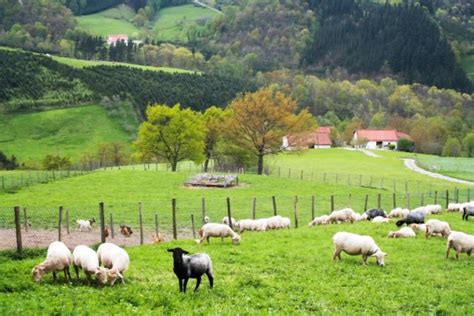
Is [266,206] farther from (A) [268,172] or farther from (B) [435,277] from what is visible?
(A) [268,172]

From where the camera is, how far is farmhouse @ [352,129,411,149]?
155 metres

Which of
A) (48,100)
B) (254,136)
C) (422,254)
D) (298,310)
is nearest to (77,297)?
(298,310)

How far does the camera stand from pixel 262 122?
75062 millimetres

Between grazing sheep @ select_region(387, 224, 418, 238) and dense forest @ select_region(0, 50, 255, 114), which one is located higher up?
dense forest @ select_region(0, 50, 255, 114)

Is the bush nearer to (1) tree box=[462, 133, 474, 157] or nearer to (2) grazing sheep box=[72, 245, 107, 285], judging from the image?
(1) tree box=[462, 133, 474, 157]

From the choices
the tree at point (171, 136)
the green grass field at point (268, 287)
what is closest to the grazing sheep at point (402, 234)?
the green grass field at point (268, 287)

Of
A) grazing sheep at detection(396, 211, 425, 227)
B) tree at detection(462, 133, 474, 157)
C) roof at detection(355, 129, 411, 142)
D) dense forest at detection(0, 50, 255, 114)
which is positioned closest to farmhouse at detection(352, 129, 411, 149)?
roof at detection(355, 129, 411, 142)

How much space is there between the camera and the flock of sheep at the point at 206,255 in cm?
1612

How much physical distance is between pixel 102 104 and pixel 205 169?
8254 cm

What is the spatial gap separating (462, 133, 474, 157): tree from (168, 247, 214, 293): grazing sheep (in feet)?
452

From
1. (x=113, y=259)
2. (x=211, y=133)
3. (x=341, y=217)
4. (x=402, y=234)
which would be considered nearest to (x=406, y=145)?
(x=211, y=133)

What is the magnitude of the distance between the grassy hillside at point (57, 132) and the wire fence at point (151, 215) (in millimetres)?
83539

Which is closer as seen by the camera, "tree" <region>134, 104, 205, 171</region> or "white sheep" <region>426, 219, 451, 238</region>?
"white sheep" <region>426, 219, 451, 238</region>

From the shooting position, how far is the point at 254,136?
75.6 metres
